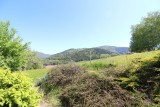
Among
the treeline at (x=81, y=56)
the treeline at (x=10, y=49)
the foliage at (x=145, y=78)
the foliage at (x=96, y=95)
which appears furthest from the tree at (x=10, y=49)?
the treeline at (x=81, y=56)

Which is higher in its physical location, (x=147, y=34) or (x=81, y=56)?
(x=147, y=34)

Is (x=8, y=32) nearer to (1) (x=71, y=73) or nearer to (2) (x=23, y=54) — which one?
(2) (x=23, y=54)

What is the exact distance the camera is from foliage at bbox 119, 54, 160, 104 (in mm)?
7470

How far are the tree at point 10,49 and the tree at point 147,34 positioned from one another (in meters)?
36.0

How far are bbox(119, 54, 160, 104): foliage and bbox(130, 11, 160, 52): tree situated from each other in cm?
4009

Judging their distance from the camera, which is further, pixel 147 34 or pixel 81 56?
pixel 81 56

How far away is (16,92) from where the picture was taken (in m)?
5.27

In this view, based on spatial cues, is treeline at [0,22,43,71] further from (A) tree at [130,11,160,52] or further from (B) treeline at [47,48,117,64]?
(A) tree at [130,11,160,52]

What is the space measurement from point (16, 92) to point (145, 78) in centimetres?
480

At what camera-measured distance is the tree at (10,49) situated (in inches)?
576

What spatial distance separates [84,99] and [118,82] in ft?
4.56

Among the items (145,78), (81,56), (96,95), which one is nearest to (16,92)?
(96,95)

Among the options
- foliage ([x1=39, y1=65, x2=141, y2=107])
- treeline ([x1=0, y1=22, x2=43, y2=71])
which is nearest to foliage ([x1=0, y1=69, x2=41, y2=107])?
foliage ([x1=39, y1=65, x2=141, y2=107])

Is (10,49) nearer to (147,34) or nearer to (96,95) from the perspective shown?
(96,95)
